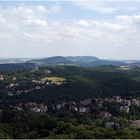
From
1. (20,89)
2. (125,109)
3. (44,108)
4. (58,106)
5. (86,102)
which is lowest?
(125,109)

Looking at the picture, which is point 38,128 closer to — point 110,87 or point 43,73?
point 110,87

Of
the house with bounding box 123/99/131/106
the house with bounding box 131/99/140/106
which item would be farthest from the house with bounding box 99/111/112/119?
the house with bounding box 131/99/140/106

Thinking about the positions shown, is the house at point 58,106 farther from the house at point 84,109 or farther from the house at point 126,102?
the house at point 126,102

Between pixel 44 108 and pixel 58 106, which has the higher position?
pixel 58 106

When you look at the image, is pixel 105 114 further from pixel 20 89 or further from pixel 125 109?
pixel 20 89

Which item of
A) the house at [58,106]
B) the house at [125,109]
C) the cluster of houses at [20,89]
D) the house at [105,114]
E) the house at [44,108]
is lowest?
the house at [105,114]

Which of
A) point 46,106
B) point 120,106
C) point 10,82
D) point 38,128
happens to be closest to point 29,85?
point 10,82

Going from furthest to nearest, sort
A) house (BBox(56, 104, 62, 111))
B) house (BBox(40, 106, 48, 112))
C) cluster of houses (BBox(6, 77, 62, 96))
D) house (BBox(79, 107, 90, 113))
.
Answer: cluster of houses (BBox(6, 77, 62, 96)) < house (BBox(56, 104, 62, 111)) < house (BBox(40, 106, 48, 112)) < house (BBox(79, 107, 90, 113))

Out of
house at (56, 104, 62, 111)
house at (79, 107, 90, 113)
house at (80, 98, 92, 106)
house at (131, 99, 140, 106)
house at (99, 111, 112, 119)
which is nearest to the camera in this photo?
house at (99, 111, 112, 119)

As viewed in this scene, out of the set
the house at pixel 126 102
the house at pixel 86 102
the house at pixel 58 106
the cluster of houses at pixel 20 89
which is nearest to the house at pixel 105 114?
the house at pixel 58 106

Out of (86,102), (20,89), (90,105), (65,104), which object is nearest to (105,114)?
(90,105)

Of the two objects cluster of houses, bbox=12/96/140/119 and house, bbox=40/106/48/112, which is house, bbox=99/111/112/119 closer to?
cluster of houses, bbox=12/96/140/119
